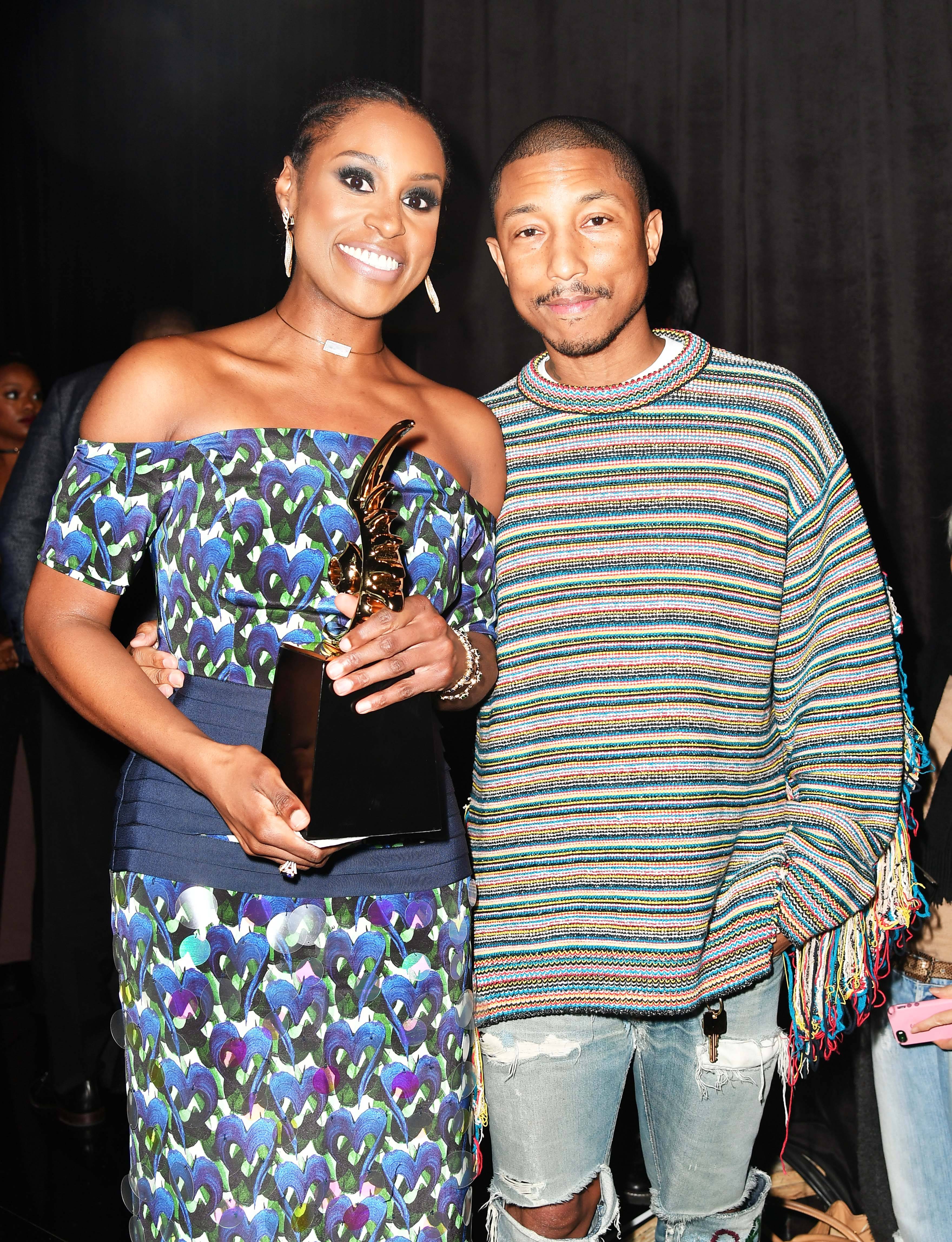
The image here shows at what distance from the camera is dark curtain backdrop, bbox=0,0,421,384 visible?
4.00 m

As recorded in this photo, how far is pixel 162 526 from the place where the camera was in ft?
4.15

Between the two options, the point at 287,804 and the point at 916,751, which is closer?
the point at 287,804

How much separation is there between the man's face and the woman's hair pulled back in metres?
0.18

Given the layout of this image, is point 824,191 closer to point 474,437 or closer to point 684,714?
point 474,437

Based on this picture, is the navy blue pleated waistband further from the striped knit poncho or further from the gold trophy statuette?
the striped knit poncho

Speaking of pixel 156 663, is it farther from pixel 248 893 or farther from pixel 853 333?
pixel 853 333

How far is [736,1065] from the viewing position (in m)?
1.54

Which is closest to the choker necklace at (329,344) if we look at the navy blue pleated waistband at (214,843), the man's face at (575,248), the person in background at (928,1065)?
the man's face at (575,248)

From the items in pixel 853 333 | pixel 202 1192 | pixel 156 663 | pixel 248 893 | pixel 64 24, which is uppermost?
pixel 64 24

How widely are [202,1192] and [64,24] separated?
15.6ft

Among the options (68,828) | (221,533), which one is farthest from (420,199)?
(68,828)

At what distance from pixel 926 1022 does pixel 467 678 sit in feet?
3.64

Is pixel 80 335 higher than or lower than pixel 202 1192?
higher

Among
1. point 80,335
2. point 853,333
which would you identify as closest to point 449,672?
point 853,333
